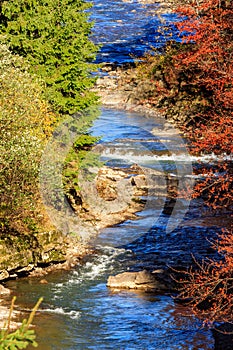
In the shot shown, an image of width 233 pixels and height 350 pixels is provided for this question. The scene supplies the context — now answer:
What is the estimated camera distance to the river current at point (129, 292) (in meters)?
22.3

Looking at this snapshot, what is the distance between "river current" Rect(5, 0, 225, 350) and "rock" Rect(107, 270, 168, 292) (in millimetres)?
409

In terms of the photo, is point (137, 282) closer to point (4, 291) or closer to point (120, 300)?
point (120, 300)

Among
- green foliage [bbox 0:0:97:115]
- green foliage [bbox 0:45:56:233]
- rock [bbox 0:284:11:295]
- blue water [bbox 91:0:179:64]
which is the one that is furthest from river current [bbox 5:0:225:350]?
blue water [bbox 91:0:179:64]

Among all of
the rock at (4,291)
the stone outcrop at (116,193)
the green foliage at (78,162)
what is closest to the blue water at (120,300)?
the rock at (4,291)

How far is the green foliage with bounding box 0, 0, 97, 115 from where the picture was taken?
1332 inches

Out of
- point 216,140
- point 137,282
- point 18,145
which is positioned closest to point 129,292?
point 137,282

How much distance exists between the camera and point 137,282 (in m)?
27.4

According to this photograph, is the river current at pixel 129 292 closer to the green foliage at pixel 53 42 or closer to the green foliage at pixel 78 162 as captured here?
the green foliage at pixel 78 162

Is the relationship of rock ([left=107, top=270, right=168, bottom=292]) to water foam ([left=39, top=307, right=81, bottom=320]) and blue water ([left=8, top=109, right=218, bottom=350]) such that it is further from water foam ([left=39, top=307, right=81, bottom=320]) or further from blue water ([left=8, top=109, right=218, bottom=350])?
water foam ([left=39, top=307, right=81, bottom=320])

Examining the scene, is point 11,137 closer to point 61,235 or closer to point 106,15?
point 61,235

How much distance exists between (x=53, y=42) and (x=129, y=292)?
48.6 ft

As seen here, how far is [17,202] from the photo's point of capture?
90.2 feet

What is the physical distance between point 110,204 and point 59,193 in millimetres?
7485

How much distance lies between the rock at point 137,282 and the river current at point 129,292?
0.41 metres
